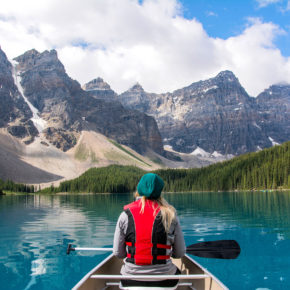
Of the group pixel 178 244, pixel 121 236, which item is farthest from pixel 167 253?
pixel 121 236

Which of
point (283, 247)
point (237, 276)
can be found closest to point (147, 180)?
point (237, 276)

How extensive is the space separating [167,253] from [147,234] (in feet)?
2.58

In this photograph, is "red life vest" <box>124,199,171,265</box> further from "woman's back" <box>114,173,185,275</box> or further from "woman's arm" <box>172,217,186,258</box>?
"woman's arm" <box>172,217,186,258</box>

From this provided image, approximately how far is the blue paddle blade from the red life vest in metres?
3.50

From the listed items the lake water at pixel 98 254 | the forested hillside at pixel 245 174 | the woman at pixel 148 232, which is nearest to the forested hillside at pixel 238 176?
the forested hillside at pixel 245 174

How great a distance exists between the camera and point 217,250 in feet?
39.9

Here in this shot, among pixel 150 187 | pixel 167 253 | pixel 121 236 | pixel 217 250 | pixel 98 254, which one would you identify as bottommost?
pixel 98 254

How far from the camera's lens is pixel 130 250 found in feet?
29.2

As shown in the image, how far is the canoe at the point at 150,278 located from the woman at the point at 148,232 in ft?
0.89

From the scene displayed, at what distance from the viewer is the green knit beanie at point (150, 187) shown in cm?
872

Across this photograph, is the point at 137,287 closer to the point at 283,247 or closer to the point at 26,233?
the point at 283,247

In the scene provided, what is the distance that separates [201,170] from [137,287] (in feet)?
602

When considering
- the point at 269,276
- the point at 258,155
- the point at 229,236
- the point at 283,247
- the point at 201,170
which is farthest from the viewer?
the point at 201,170

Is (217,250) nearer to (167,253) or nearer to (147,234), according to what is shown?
(167,253)
